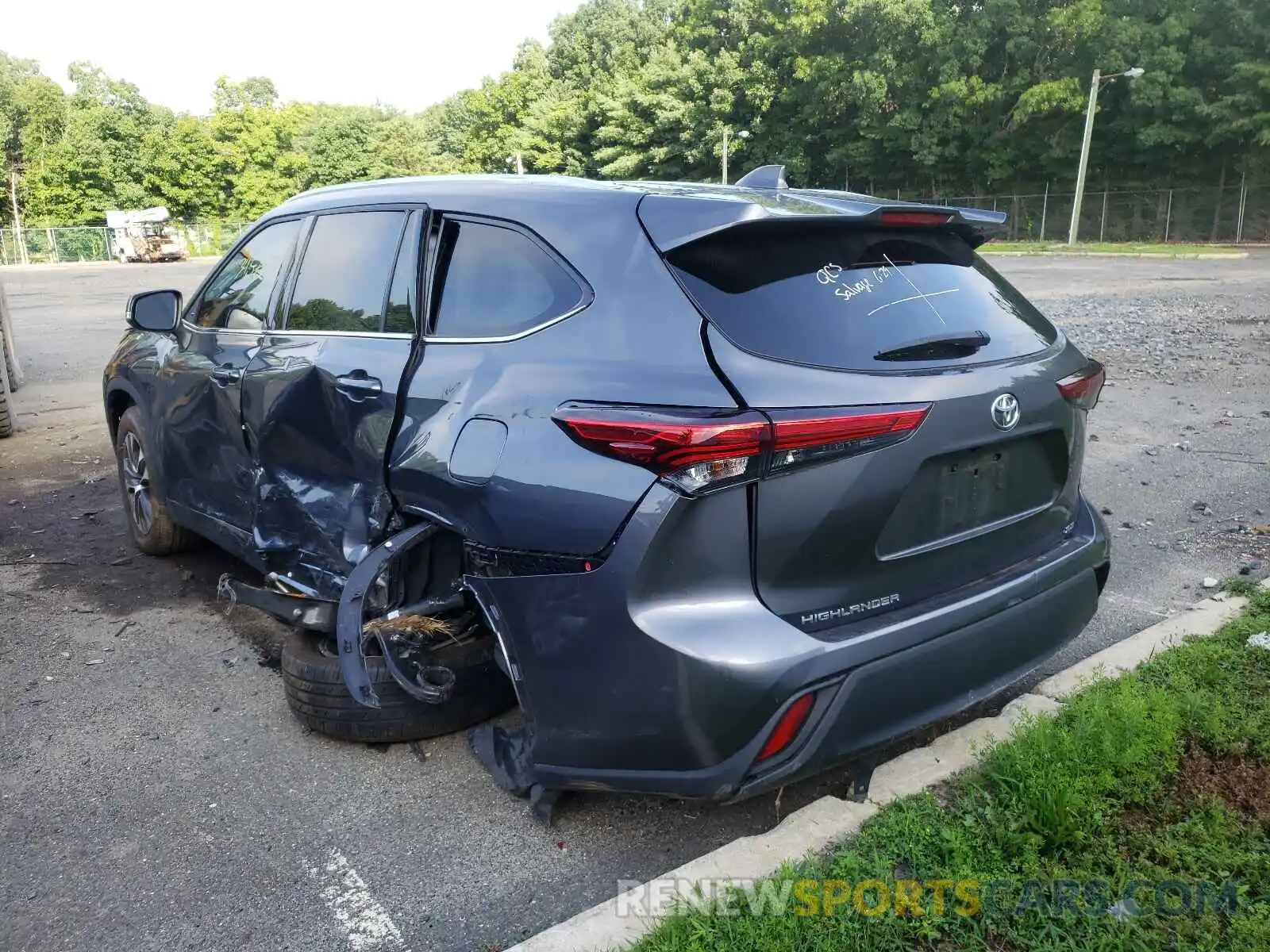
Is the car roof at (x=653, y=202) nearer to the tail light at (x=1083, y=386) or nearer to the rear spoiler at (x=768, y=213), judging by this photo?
the rear spoiler at (x=768, y=213)

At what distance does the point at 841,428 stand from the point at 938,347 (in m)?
0.54

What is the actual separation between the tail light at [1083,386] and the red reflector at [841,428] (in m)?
0.78

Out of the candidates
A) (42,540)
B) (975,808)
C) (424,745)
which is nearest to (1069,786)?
(975,808)

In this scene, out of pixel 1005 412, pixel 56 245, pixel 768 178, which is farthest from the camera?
pixel 56 245

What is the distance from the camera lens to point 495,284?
2.98 m

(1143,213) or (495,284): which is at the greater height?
(1143,213)

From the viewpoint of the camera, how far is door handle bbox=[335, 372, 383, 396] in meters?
3.19

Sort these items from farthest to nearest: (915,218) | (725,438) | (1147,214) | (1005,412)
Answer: (1147,214) < (915,218) < (1005,412) < (725,438)

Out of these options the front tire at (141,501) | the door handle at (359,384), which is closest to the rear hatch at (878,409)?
the door handle at (359,384)

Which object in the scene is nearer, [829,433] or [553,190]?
[829,433]

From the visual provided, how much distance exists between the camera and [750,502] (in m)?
2.29

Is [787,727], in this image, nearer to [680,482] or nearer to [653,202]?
[680,482]

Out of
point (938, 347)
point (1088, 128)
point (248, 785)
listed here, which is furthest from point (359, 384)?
point (1088, 128)

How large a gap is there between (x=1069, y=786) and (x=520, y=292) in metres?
2.12
